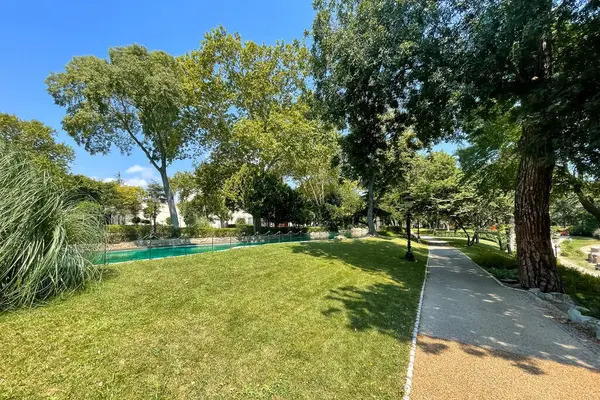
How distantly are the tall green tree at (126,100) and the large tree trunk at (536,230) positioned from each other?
18558 mm

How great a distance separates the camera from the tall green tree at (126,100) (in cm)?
1591

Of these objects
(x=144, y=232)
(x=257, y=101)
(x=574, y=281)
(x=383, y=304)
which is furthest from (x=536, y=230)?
(x=144, y=232)

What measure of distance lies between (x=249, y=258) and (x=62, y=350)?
4959 mm

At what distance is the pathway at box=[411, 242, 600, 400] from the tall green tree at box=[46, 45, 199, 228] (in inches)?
716

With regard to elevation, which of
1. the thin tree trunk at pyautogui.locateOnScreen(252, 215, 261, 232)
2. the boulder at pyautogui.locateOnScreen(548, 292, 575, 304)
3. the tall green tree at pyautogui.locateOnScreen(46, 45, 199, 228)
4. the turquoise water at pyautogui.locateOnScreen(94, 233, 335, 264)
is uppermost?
the tall green tree at pyautogui.locateOnScreen(46, 45, 199, 228)

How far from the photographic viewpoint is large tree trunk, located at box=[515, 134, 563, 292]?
22.2ft

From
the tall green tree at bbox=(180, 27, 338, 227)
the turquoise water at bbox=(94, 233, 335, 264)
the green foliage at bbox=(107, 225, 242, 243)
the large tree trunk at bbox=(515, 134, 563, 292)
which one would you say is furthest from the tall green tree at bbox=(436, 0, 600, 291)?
the green foliage at bbox=(107, 225, 242, 243)

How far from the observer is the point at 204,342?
3.09 metres

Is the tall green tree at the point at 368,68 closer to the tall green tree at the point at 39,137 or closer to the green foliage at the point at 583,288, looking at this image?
the green foliage at the point at 583,288

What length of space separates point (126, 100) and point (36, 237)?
17462 mm

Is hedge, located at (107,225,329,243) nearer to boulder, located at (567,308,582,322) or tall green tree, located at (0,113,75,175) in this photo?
tall green tree, located at (0,113,75,175)

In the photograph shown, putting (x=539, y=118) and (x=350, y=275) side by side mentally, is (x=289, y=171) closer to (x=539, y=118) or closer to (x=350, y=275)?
(x=350, y=275)

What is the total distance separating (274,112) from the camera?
59.1 ft

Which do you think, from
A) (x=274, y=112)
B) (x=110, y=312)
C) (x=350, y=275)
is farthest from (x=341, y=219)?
(x=110, y=312)
